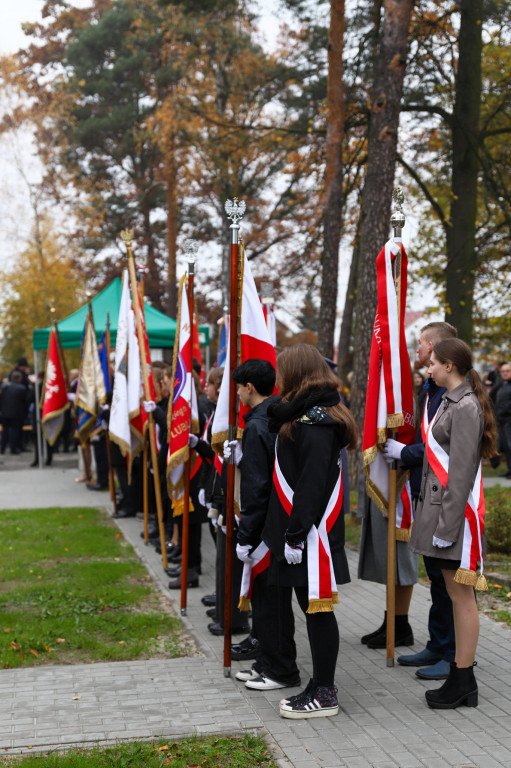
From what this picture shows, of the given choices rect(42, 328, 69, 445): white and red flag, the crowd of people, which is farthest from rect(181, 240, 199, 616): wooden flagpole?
rect(42, 328, 69, 445): white and red flag

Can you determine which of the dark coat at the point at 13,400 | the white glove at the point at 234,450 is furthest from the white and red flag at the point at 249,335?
the dark coat at the point at 13,400

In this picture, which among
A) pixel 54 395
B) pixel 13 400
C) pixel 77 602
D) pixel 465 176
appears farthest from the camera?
pixel 13 400

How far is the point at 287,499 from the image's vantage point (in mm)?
4672

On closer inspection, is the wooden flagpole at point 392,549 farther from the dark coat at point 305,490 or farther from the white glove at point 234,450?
the white glove at point 234,450

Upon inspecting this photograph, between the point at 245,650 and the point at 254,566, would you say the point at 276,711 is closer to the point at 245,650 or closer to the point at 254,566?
the point at 254,566

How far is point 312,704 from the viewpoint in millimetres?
4617

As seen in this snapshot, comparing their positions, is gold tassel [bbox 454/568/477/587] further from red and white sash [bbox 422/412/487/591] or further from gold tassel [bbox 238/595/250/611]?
gold tassel [bbox 238/595/250/611]

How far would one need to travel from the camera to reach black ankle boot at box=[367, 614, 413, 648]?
19.3 ft

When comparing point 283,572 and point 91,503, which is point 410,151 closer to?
point 91,503

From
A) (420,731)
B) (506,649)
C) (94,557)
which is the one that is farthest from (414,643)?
(94,557)

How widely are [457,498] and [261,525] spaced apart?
1.11 metres

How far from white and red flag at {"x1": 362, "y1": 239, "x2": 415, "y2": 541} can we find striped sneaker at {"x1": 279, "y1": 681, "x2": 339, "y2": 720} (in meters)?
1.24

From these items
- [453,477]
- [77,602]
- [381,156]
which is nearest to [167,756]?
[453,477]

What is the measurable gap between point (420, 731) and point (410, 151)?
1556 cm
